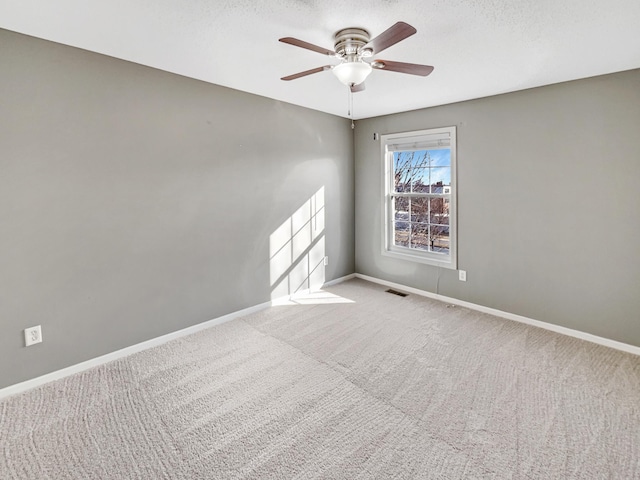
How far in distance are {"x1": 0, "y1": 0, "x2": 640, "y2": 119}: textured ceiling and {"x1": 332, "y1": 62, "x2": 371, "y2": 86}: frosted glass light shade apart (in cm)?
21

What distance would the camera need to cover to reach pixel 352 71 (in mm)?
2164

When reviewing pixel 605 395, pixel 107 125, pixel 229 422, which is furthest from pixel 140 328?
pixel 605 395

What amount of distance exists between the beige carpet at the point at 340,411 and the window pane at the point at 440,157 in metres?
2.05

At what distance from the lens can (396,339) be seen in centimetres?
314

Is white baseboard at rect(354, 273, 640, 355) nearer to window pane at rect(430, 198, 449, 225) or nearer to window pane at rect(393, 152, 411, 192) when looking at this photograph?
window pane at rect(430, 198, 449, 225)

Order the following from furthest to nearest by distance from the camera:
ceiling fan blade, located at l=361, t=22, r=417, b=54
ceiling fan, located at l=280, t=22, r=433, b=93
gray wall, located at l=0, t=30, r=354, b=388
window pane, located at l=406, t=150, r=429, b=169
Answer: window pane, located at l=406, t=150, r=429, b=169 < gray wall, located at l=0, t=30, r=354, b=388 < ceiling fan, located at l=280, t=22, r=433, b=93 < ceiling fan blade, located at l=361, t=22, r=417, b=54

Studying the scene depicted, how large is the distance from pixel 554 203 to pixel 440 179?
128cm

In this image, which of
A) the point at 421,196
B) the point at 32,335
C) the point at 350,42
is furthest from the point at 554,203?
the point at 32,335

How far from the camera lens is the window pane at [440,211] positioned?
4.14 m

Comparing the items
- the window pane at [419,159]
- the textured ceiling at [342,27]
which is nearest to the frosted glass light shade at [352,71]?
the textured ceiling at [342,27]

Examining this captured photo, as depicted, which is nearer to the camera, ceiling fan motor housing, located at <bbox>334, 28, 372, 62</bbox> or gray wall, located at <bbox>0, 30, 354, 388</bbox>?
ceiling fan motor housing, located at <bbox>334, 28, 372, 62</bbox>

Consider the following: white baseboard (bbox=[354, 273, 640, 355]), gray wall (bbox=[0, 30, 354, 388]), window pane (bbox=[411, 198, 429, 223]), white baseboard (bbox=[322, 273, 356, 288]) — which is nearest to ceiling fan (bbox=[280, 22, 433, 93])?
gray wall (bbox=[0, 30, 354, 388])

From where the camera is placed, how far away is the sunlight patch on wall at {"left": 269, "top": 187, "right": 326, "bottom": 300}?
4031 millimetres

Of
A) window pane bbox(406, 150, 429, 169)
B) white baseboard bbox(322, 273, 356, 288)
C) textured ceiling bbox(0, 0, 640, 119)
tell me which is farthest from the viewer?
white baseboard bbox(322, 273, 356, 288)
